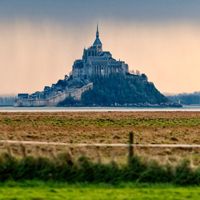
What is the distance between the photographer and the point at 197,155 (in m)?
26.4

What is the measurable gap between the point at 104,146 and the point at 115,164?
77cm

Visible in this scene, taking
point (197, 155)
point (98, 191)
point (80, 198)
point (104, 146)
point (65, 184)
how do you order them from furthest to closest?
point (197, 155)
point (104, 146)
point (65, 184)
point (98, 191)
point (80, 198)

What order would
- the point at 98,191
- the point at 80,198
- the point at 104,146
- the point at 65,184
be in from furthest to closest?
the point at 104,146, the point at 65,184, the point at 98,191, the point at 80,198

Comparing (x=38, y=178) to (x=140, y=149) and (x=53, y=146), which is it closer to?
(x=53, y=146)

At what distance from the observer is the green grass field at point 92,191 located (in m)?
16.1

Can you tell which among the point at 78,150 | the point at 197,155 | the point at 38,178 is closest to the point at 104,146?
the point at 78,150

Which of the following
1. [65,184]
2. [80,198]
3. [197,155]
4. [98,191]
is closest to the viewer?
[80,198]

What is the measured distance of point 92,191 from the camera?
55.6 ft

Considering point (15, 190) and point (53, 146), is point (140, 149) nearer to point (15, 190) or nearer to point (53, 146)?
point (53, 146)

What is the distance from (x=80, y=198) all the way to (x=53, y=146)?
3634 millimetres

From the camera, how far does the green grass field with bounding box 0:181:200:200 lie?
16062 mm

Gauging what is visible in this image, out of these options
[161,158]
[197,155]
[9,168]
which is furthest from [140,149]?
[197,155]

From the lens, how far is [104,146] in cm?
1923

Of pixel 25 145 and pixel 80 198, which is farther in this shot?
pixel 25 145
